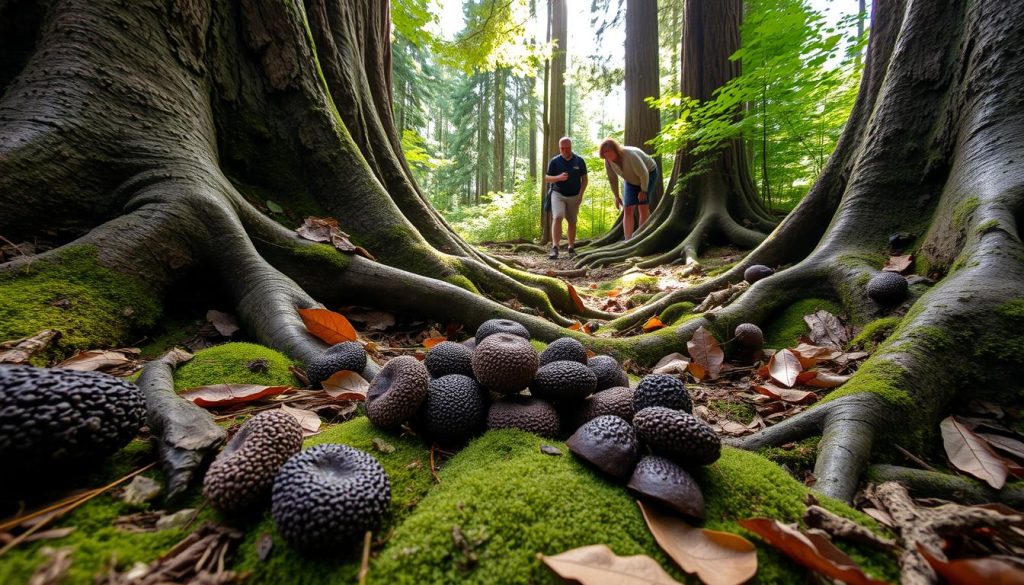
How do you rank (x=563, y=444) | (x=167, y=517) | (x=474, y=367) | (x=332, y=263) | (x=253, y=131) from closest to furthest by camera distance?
1. (x=167, y=517)
2. (x=563, y=444)
3. (x=474, y=367)
4. (x=332, y=263)
5. (x=253, y=131)

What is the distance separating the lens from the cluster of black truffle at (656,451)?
4.09 feet

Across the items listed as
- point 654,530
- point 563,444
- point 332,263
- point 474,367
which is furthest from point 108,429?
point 332,263

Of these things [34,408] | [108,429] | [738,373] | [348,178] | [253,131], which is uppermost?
[253,131]

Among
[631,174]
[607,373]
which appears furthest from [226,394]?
[631,174]

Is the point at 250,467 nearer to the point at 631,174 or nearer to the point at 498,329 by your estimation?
the point at 498,329

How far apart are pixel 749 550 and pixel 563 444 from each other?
0.70 m

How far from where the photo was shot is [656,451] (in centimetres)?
143

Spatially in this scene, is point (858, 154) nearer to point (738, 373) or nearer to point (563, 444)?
point (738, 373)

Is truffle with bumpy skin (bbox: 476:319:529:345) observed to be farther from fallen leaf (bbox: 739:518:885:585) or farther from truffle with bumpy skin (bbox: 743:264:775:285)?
truffle with bumpy skin (bbox: 743:264:775:285)

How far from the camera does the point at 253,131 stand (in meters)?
3.87

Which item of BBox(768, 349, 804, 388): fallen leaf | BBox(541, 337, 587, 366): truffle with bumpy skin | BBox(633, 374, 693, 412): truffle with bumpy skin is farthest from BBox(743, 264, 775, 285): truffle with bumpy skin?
BBox(633, 374, 693, 412): truffle with bumpy skin

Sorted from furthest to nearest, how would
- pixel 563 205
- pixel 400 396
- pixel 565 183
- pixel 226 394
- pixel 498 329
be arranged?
pixel 563 205
pixel 565 183
pixel 498 329
pixel 226 394
pixel 400 396

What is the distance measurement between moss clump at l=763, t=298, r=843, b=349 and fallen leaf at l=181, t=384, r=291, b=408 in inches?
152

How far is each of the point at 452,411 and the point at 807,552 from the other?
1.21 metres
